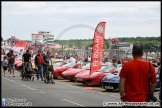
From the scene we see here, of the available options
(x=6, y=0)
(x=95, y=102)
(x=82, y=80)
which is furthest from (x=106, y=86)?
(x=6, y=0)

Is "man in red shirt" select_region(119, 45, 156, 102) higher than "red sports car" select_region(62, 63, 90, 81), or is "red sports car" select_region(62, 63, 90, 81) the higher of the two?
"man in red shirt" select_region(119, 45, 156, 102)

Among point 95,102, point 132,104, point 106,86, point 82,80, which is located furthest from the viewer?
point 82,80

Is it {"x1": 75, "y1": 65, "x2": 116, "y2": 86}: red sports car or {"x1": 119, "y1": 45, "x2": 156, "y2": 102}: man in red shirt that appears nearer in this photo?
{"x1": 119, "y1": 45, "x2": 156, "y2": 102}: man in red shirt

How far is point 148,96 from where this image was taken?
23.8ft

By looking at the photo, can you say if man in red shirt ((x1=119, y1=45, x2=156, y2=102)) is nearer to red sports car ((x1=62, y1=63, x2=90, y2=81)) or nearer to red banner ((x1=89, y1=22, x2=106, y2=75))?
red banner ((x1=89, y1=22, x2=106, y2=75))

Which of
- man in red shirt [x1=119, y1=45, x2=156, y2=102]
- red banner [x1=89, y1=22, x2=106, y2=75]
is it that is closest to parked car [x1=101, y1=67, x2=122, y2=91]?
red banner [x1=89, y1=22, x2=106, y2=75]

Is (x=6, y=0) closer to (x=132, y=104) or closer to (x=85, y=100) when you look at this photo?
(x=132, y=104)

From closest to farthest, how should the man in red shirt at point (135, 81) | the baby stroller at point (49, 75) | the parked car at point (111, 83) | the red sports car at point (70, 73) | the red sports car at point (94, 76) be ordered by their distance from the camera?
the man in red shirt at point (135, 81), the parked car at point (111, 83), the red sports car at point (94, 76), the baby stroller at point (49, 75), the red sports car at point (70, 73)

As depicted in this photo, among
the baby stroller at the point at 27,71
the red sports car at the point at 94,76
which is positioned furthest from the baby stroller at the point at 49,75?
the baby stroller at the point at 27,71

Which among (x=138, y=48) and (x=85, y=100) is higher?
(x=138, y=48)

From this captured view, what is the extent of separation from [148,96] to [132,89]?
1.13ft

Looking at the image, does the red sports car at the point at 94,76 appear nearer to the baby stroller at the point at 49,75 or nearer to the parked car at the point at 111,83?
the baby stroller at the point at 49,75

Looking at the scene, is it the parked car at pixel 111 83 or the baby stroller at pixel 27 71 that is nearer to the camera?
the parked car at pixel 111 83

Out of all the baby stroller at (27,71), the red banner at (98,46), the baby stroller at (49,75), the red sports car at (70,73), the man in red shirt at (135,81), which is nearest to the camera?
the man in red shirt at (135,81)
